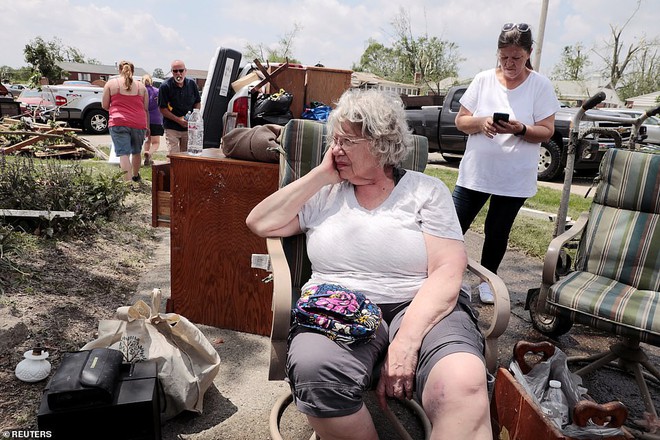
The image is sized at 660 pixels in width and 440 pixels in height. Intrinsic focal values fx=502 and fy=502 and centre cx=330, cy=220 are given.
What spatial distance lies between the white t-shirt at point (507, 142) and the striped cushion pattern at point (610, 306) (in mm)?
731

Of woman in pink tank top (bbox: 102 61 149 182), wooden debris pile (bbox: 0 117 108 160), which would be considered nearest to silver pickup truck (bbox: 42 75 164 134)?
wooden debris pile (bbox: 0 117 108 160)

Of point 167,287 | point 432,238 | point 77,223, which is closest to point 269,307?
point 167,287

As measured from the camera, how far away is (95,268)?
11.5 feet

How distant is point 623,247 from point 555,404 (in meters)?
1.20

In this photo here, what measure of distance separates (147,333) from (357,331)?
3.13 feet

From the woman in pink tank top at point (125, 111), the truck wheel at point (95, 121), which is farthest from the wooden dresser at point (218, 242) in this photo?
the truck wheel at point (95, 121)

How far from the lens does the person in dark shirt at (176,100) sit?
611cm

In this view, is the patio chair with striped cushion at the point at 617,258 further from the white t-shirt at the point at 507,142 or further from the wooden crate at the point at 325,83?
the wooden crate at the point at 325,83

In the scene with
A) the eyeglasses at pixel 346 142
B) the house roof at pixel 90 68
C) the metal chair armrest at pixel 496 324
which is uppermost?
the house roof at pixel 90 68

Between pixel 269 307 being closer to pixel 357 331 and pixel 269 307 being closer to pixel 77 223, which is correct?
pixel 357 331

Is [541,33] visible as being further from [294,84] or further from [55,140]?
[55,140]

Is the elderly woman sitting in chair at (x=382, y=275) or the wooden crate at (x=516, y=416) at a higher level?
the elderly woman sitting in chair at (x=382, y=275)

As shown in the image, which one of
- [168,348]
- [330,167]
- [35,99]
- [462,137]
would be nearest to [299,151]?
[330,167]

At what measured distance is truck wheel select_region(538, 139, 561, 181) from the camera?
8203 millimetres
